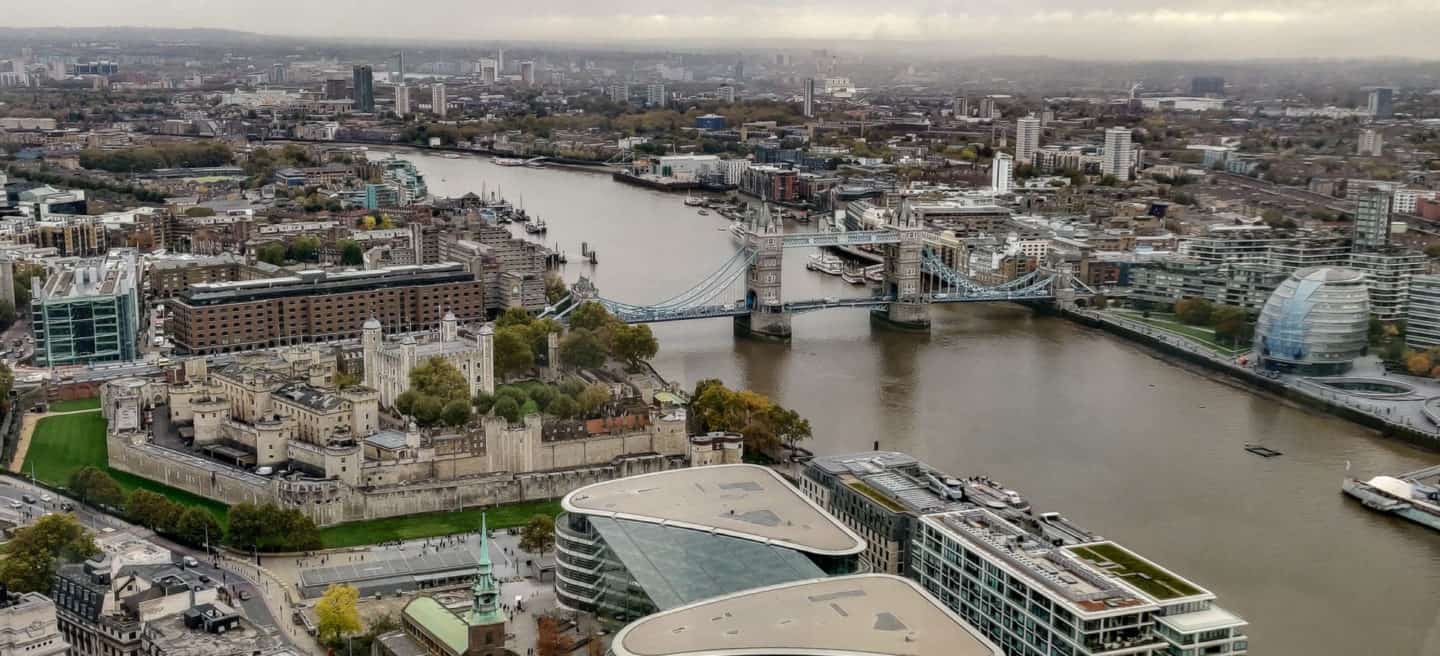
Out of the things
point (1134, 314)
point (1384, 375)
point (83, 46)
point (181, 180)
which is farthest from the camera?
point (83, 46)

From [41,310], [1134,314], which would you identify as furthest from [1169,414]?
[41,310]

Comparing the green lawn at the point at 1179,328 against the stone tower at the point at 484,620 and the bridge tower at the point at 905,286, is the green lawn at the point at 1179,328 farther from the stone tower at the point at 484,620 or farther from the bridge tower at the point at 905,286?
the stone tower at the point at 484,620

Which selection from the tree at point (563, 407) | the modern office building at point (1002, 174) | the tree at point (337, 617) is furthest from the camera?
the modern office building at point (1002, 174)

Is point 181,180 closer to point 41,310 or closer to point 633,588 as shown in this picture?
point 41,310

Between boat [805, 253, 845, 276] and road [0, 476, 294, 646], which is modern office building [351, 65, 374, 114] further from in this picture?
road [0, 476, 294, 646]

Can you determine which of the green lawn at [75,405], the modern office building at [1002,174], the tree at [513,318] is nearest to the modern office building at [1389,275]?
the tree at [513,318]
